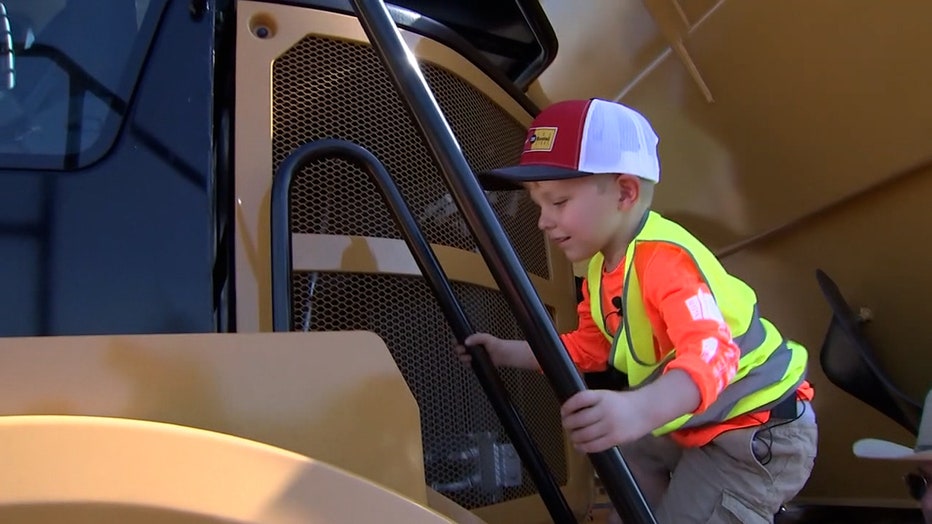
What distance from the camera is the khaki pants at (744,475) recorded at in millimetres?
1320


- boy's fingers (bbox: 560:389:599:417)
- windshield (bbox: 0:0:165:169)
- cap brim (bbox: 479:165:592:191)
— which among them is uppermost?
windshield (bbox: 0:0:165:169)

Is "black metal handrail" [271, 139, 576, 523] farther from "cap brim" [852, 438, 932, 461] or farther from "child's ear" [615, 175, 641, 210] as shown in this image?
"cap brim" [852, 438, 932, 461]

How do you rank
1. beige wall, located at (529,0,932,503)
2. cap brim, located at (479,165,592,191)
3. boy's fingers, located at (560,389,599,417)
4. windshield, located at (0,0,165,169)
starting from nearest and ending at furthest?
boy's fingers, located at (560,389,599,417) → windshield, located at (0,0,165,169) → cap brim, located at (479,165,592,191) → beige wall, located at (529,0,932,503)

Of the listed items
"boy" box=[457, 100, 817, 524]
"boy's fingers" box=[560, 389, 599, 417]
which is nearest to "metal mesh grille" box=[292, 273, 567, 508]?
"boy" box=[457, 100, 817, 524]

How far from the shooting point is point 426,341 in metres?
1.45

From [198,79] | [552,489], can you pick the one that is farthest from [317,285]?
[552,489]

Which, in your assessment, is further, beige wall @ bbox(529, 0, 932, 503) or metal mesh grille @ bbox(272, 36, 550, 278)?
beige wall @ bbox(529, 0, 932, 503)

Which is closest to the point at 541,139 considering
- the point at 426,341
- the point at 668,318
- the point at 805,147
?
the point at 668,318

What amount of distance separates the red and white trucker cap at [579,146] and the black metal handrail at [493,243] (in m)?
0.21

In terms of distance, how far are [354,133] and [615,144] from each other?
0.47m

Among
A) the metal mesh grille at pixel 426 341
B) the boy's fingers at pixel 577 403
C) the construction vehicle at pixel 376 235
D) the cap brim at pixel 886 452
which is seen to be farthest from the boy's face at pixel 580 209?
the cap brim at pixel 886 452

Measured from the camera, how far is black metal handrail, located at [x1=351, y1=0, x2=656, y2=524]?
89cm

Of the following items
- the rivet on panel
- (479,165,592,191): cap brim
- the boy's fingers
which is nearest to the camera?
the boy's fingers

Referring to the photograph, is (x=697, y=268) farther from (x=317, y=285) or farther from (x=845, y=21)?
(x=845, y=21)
